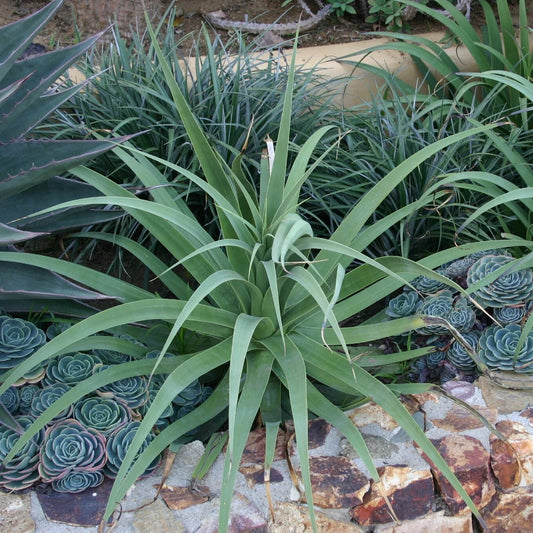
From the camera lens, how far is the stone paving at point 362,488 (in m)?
1.48

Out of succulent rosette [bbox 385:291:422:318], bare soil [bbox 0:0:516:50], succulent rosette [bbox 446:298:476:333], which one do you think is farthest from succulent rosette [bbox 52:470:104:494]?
bare soil [bbox 0:0:516:50]

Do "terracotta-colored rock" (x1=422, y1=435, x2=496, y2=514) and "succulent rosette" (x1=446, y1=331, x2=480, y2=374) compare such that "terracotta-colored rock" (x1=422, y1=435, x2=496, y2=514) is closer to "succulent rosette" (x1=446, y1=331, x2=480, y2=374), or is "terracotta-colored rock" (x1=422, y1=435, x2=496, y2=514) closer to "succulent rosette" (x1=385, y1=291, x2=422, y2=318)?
"succulent rosette" (x1=446, y1=331, x2=480, y2=374)

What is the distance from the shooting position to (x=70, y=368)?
1.65m

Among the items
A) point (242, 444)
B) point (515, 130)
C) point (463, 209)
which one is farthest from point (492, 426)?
point (515, 130)

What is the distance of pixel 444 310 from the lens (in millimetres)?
1898

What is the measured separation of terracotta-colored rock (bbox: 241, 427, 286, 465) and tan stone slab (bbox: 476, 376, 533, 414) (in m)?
0.57

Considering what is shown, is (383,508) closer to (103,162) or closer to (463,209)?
(463,209)

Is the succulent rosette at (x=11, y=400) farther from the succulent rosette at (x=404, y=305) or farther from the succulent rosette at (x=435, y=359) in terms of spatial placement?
the succulent rosette at (x=435, y=359)

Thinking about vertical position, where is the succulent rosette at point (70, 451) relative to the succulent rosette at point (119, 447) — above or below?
above

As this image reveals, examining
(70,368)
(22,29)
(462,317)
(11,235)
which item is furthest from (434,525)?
(22,29)

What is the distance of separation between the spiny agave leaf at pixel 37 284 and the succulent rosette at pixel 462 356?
100 centimetres

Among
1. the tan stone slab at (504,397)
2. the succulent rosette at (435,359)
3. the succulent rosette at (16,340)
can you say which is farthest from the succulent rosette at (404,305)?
the succulent rosette at (16,340)

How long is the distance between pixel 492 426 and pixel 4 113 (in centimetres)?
150

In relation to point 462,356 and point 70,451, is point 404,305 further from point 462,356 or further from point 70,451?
point 70,451
